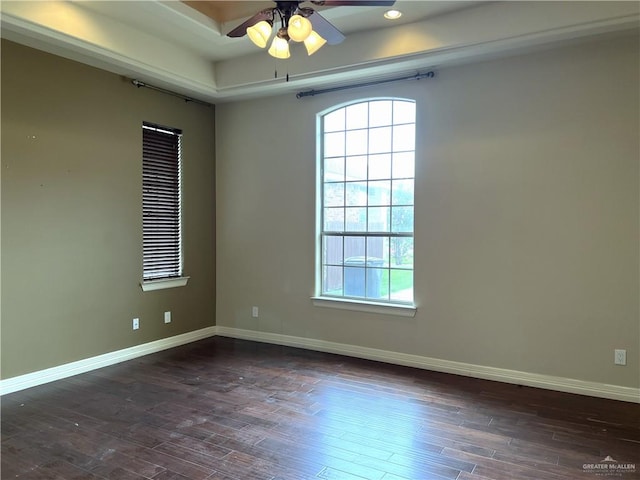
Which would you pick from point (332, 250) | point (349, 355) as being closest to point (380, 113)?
point (332, 250)

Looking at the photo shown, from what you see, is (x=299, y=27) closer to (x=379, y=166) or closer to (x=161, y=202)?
(x=379, y=166)

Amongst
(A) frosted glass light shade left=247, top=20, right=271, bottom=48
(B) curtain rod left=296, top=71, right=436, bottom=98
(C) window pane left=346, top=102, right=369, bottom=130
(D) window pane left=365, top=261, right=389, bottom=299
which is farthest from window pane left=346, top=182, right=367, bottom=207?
(A) frosted glass light shade left=247, top=20, right=271, bottom=48

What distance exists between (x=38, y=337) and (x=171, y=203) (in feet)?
6.13

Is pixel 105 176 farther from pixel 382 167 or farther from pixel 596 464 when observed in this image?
pixel 596 464

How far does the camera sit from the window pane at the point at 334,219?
472 cm

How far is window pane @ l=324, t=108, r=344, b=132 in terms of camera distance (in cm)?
470

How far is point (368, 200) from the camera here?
4.53 m

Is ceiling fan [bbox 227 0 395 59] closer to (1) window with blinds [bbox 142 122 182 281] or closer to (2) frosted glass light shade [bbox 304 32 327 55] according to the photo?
(2) frosted glass light shade [bbox 304 32 327 55]

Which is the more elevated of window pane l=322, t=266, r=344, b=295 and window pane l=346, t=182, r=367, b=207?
window pane l=346, t=182, r=367, b=207

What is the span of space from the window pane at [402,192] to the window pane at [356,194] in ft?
1.10

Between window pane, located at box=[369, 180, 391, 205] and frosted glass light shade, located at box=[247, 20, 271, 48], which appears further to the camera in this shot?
window pane, located at box=[369, 180, 391, 205]

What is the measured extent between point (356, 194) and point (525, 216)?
65.6 inches

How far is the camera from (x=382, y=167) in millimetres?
4453

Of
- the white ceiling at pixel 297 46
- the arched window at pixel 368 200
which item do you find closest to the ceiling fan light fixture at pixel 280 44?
the white ceiling at pixel 297 46
